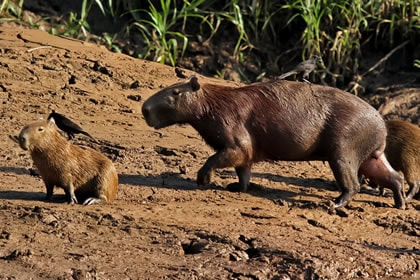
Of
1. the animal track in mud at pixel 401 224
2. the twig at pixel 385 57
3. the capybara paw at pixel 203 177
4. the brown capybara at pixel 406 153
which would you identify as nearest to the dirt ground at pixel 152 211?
the animal track in mud at pixel 401 224

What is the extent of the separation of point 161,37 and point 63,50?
1172mm

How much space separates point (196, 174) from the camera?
904 cm

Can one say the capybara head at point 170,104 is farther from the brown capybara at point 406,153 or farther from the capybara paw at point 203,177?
the brown capybara at point 406,153

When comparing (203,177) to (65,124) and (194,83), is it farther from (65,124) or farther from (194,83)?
(65,124)

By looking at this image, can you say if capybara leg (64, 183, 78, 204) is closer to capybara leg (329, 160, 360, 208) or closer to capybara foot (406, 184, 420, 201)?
capybara leg (329, 160, 360, 208)

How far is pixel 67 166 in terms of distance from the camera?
7.68 m

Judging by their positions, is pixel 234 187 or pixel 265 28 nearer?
pixel 234 187

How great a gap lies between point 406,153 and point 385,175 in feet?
1.78

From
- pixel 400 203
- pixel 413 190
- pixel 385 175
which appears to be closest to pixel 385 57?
pixel 413 190

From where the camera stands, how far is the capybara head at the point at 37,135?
24.8ft

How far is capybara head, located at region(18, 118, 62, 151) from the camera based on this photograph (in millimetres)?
7561

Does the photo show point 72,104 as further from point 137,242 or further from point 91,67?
point 137,242

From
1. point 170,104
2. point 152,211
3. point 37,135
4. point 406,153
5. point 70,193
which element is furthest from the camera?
point 406,153

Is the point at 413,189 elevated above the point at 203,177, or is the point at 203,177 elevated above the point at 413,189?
the point at 203,177
